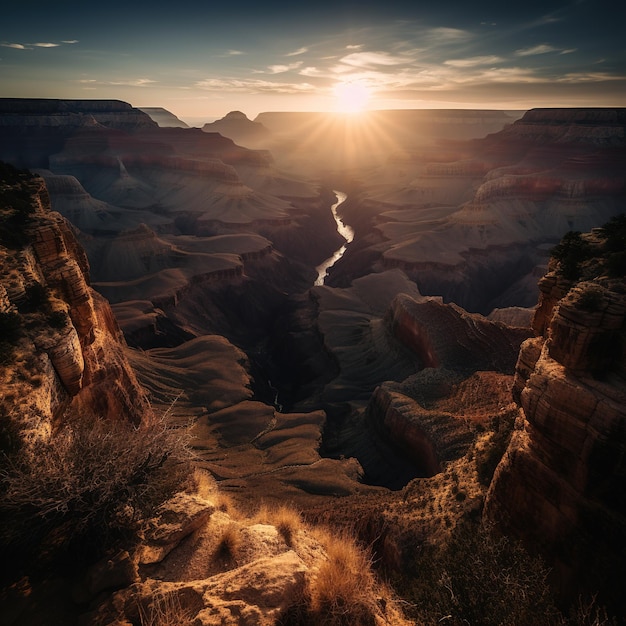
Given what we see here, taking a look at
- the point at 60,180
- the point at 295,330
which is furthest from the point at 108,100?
the point at 295,330

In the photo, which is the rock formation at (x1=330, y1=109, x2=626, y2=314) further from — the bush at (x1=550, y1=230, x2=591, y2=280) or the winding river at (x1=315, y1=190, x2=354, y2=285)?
the bush at (x1=550, y1=230, x2=591, y2=280)

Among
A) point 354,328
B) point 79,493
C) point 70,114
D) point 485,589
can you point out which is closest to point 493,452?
point 485,589

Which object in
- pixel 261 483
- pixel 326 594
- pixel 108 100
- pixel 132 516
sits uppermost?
pixel 108 100

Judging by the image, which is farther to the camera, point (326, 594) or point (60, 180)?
point (60, 180)

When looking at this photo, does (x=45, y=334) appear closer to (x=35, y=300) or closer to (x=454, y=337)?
(x=35, y=300)

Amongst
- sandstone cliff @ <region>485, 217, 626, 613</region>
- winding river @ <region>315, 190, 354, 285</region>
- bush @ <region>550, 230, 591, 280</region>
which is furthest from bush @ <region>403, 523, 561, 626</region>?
winding river @ <region>315, 190, 354, 285</region>

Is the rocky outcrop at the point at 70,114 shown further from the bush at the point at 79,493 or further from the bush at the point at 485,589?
the bush at the point at 485,589

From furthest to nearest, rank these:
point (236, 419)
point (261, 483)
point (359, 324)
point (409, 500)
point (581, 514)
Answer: point (359, 324) → point (236, 419) → point (261, 483) → point (409, 500) → point (581, 514)

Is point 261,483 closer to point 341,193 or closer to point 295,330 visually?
point 295,330
